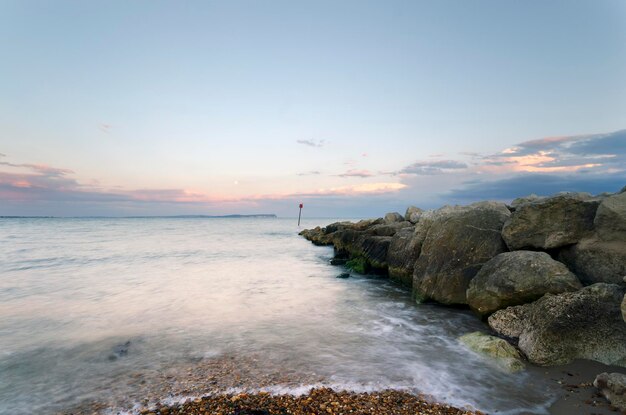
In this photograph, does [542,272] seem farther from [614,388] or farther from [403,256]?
[403,256]

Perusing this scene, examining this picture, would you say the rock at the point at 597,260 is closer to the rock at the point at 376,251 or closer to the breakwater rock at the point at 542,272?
the breakwater rock at the point at 542,272

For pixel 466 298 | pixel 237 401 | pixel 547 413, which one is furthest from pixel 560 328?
pixel 237 401

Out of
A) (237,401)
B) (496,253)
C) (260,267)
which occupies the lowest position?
(260,267)

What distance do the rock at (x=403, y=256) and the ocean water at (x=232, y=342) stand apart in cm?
62

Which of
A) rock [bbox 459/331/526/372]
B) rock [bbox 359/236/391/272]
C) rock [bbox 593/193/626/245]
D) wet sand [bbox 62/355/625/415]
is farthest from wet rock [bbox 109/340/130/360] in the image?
rock [bbox 359/236/391/272]

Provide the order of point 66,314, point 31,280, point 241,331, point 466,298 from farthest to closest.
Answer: point 31,280
point 66,314
point 466,298
point 241,331

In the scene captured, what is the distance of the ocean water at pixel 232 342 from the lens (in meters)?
5.47

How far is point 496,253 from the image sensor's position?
9469mm

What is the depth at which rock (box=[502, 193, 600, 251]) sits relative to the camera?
8.42 meters

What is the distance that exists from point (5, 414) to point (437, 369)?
267 inches

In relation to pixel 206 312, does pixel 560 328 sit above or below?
above

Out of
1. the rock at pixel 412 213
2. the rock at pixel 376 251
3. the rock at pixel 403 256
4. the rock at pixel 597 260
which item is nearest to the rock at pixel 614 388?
the rock at pixel 597 260

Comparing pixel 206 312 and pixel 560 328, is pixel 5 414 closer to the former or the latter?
pixel 206 312

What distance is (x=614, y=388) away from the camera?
4.69 m
